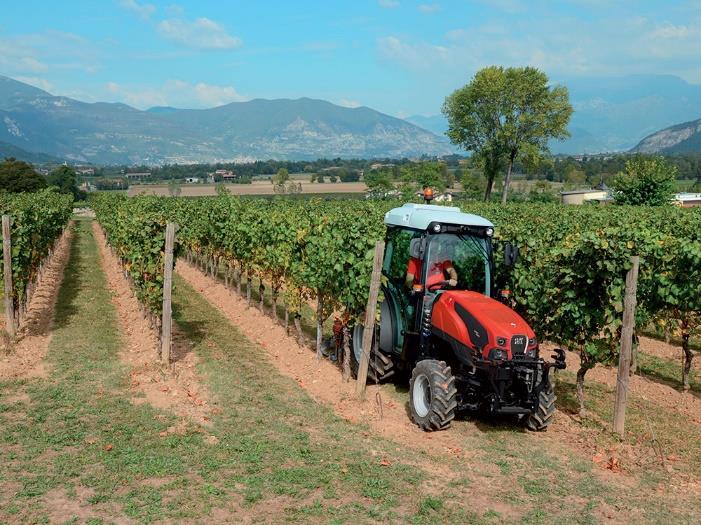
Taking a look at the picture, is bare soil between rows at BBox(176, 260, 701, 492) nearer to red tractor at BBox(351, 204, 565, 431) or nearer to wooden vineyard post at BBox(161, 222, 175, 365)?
red tractor at BBox(351, 204, 565, 431)

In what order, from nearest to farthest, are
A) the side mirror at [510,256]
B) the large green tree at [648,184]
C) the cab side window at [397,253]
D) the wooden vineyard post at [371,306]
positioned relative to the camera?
1. the side mirror at [510,256]
2. the wooden vineyard post at [371,306]
3. the cab side window at [397,253]
4. the large green tree at [648,184]

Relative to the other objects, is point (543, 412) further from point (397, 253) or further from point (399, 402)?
point (397, 253)

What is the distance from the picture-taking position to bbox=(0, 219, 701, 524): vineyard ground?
552 centimetres

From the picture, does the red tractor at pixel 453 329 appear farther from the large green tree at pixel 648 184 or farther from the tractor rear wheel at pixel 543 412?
the large green tree at pixel 648 184

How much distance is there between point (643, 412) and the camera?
874 cm

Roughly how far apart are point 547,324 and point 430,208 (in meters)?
2.46

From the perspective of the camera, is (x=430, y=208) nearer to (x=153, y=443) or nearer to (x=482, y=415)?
(x=482, y=415)

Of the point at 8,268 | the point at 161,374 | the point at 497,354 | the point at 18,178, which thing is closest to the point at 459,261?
the point at 497,354

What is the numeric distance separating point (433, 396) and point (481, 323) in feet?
3.50

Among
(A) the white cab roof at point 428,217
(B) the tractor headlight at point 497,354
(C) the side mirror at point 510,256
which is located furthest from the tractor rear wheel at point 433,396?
(A) the white cab roof at point 428,217

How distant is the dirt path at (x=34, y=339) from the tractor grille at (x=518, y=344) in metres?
7.07

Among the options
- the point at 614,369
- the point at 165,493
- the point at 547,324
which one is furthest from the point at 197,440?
the point at 614,369

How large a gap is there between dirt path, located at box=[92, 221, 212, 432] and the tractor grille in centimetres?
388

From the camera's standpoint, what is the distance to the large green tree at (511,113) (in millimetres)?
56688
